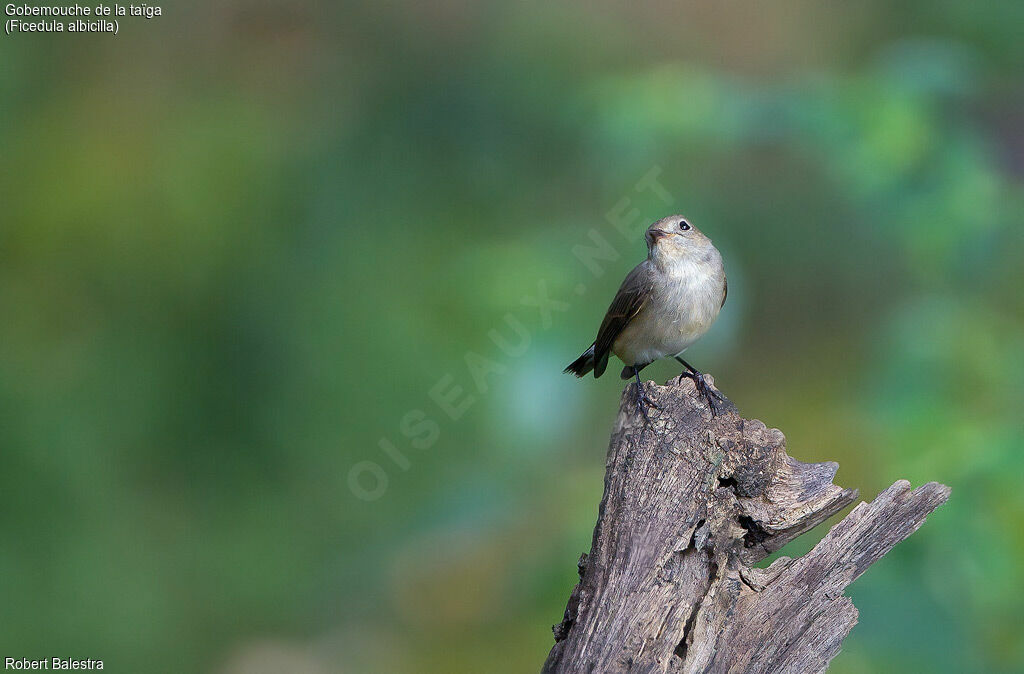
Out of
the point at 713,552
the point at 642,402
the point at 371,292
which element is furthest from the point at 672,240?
the point at 371,292

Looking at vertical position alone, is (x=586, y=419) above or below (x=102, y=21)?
below

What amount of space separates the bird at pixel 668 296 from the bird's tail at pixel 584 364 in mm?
235

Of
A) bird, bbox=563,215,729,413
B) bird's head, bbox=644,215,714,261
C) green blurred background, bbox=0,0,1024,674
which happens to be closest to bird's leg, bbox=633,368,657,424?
bird, bbox=563,215,729,413

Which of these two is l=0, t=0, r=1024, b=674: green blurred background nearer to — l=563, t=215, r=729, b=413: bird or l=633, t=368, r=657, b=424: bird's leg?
l=563, t=215, r=729, b=413: bird

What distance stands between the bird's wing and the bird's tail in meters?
0.15

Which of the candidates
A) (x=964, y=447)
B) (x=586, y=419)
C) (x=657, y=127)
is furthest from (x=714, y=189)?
(x=964, y=447)

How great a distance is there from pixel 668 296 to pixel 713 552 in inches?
55.2

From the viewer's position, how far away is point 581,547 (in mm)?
5320

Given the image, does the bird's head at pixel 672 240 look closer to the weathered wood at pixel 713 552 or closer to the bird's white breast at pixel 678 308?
the bird's white breast at pixel 678 308

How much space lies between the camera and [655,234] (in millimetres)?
4137

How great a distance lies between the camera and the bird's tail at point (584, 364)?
4496mm

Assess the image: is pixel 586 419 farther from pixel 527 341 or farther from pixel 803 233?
pixel 803 233

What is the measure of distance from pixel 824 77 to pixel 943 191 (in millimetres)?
1028

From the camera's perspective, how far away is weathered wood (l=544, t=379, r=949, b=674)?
282cm
